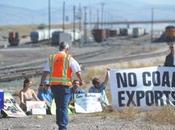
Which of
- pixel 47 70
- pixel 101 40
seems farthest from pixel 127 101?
pixel 101 40

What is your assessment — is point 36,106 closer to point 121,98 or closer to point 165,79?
point 121,98

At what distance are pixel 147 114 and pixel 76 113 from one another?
2037 mm

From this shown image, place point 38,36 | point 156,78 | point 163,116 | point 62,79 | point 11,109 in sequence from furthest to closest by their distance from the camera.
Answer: point 38,36, point 156,78, point 11,109, point 163,116, point 62,79

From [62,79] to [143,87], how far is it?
554 cm

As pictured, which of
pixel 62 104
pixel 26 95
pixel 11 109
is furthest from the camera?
pixel 26 95

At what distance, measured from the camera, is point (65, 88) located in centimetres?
1224

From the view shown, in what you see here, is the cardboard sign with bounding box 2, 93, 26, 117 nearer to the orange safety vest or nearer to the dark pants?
the orange safety vest

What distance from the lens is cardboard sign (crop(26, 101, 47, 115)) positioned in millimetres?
16781

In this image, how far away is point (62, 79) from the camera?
12.3 meters

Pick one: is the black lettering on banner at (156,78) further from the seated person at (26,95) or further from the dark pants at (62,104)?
the dark pants at (62,104)

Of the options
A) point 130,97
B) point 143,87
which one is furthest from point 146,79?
point 130,97

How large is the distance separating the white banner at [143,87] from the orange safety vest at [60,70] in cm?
501

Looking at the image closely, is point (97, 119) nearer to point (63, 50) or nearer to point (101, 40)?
point (63, 50)

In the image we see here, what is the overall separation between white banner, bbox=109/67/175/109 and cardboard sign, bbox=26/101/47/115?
184cm
